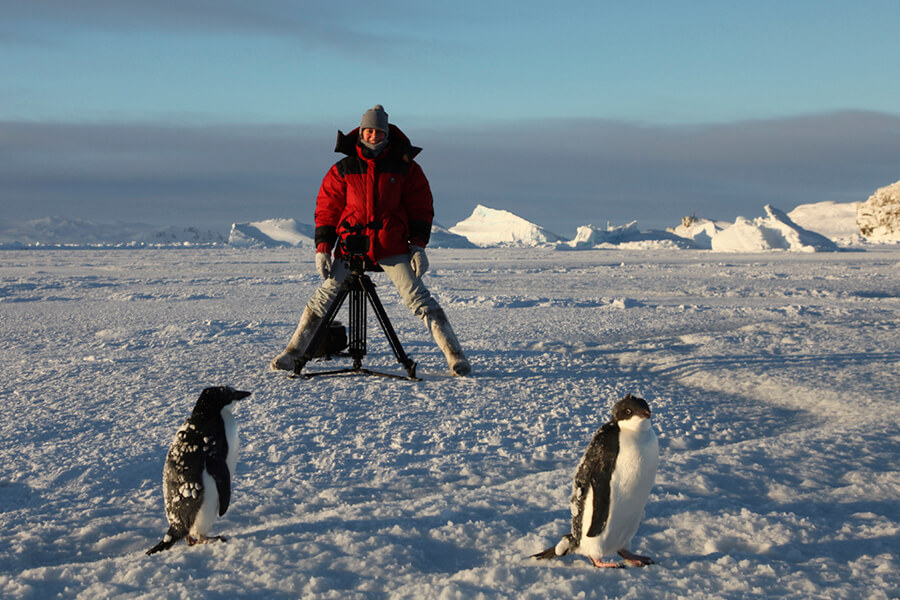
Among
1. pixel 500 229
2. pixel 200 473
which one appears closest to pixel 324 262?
pixel 200 473

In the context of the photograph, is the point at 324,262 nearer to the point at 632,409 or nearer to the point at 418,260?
the point at 418,260

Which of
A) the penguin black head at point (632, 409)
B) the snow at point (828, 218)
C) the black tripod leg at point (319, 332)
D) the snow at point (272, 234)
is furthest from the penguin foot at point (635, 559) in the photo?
the snow at point (828, 218)

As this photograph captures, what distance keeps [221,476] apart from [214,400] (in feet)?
0.69

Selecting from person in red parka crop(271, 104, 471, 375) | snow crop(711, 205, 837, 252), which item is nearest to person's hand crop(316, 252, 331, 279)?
person in red parka crop(271, 104, 471, 375)

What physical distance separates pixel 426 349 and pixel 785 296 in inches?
284

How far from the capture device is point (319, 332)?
4.31m

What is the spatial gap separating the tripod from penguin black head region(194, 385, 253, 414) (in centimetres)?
207

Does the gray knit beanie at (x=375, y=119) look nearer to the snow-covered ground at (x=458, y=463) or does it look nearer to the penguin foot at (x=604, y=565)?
the snow-covered ground at (x=458, y=463)

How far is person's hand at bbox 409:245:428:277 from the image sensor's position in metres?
4.10

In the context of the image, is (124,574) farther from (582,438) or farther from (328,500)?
(582,438)

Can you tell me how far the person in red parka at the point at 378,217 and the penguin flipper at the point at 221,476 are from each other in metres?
2.09

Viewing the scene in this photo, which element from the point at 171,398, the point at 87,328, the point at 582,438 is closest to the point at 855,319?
the point at 582,438

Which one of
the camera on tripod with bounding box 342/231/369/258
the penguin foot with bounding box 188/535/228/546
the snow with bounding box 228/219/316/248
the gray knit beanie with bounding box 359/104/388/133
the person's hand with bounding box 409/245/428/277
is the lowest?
the penguin foot with bounding box 188/535/228/546

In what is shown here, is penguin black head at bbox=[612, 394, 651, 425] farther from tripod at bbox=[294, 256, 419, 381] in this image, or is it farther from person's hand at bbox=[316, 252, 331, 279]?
person's hand at bbox=[316, 252, 331, 279]
